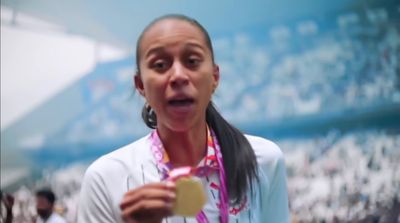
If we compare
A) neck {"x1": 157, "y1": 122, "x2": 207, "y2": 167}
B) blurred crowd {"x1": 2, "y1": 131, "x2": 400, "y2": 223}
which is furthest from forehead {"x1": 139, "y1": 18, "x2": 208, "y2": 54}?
blurred crowd {"x1": 2, "y1": 131, "x2": 400, "y2": 223}

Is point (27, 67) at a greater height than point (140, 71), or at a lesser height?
greater

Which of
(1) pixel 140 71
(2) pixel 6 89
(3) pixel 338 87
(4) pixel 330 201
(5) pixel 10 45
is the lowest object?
(4) pixel 330 201

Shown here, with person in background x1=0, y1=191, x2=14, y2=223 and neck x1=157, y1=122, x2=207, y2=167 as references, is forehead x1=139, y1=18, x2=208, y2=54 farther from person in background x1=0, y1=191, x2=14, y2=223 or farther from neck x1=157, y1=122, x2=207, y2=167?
person in background x1=0, y1=191, x2=14, y2=223

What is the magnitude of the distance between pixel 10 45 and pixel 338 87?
79.6 inches

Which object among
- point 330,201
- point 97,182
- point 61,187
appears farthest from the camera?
point 61,187

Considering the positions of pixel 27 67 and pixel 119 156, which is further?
pixel 27 67

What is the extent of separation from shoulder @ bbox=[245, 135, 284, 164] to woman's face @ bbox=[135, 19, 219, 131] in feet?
0.46

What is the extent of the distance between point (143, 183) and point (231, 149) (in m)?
0.14

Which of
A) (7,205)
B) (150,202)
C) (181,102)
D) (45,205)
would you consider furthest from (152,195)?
(7,205)

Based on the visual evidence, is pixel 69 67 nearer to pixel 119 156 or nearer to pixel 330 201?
pixel 330 201

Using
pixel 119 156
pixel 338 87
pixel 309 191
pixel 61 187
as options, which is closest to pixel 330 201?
pixel 309 191

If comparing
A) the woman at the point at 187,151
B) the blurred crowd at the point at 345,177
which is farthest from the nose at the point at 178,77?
the blurred crowd at the point at 345,177

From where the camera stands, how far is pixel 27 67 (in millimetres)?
3625

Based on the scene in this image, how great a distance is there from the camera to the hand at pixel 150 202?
1.96 ft
